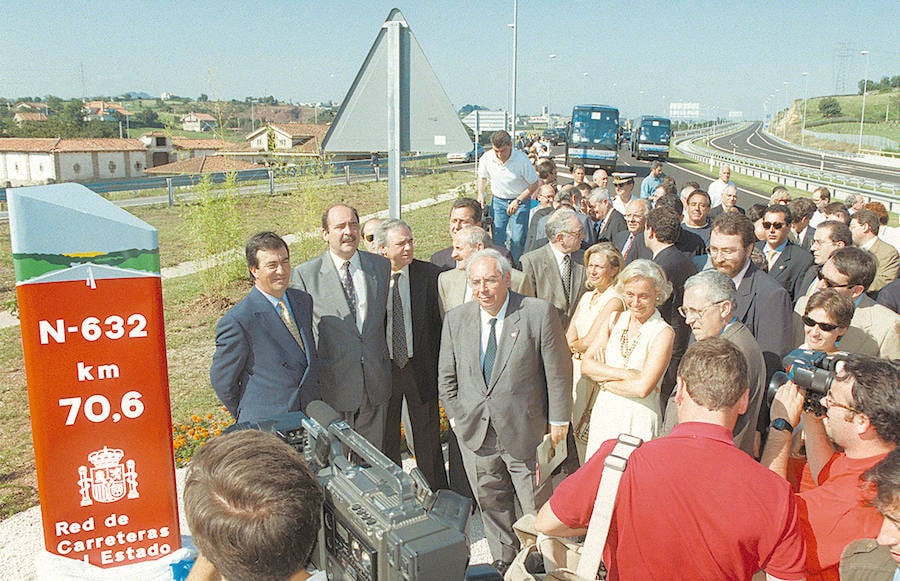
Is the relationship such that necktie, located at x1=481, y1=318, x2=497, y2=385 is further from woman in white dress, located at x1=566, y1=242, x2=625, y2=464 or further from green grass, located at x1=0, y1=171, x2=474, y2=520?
green grass, located at x1=0, y1=171, x2=474, y2=520

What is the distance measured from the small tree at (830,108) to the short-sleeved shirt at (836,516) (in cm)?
11572

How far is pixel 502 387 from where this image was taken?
13.5ft

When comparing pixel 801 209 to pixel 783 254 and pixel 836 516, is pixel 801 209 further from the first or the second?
pixel 836 516

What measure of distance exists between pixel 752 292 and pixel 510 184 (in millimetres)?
4381

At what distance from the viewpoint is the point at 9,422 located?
6961 millimetres

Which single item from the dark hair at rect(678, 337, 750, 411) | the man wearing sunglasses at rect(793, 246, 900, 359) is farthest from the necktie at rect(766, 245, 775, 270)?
the dark hair at rect(678, 337, 750, 411)

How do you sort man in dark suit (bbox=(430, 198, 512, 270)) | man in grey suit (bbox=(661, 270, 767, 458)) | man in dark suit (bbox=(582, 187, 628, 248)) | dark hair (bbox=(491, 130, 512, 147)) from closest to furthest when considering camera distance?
man in grey suit (bbox=(661, 270, 767, 458)), man in dark suit (bbox=(430, 198, 512, 270)), man in dark suit (bbox=(582, 187, 628, 248)), dark hair (bbox=(491, 130, 512, 147))

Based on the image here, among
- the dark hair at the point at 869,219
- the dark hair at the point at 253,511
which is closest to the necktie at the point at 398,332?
the dark hair at the point at 253,511

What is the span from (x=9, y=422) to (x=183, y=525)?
3471 millimetres

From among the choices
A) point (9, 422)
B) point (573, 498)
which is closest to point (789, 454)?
point (573, 498)

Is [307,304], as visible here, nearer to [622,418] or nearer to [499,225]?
[622,418]

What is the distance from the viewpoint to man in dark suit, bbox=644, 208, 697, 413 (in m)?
5.14

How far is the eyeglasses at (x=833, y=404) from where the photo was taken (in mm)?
2600

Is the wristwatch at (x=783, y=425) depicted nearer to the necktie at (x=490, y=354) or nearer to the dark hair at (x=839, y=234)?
the necktie at (x=490, y=354)
